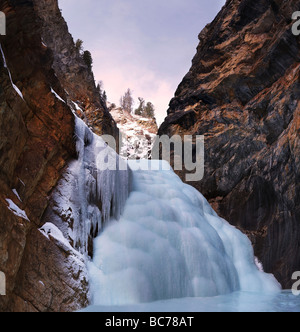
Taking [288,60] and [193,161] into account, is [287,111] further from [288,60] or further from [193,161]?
[193,161]

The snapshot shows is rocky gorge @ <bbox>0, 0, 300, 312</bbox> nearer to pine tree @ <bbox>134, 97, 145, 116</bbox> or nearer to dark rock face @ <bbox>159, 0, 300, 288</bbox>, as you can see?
dark rock face @ <bbox>159, 0, 300, 288</bbox>

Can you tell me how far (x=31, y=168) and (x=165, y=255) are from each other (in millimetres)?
3223

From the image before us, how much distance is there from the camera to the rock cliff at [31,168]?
146 inches

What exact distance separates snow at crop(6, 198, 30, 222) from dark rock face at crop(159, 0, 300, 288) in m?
6.51

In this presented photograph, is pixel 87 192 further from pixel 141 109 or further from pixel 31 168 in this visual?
pixel 141 109

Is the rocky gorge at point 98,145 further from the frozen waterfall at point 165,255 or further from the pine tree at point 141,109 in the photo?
the pine tree at point 141,109

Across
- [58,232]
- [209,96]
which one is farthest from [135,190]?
[209,96]

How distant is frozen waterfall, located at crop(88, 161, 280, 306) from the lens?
504cm

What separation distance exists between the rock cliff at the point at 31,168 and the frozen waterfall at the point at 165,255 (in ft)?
2.32

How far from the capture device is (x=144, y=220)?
6500mm

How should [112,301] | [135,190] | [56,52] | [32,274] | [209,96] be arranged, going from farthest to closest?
[56,52] < [209,96] < [135,190] < [112,301] < [32,274]
